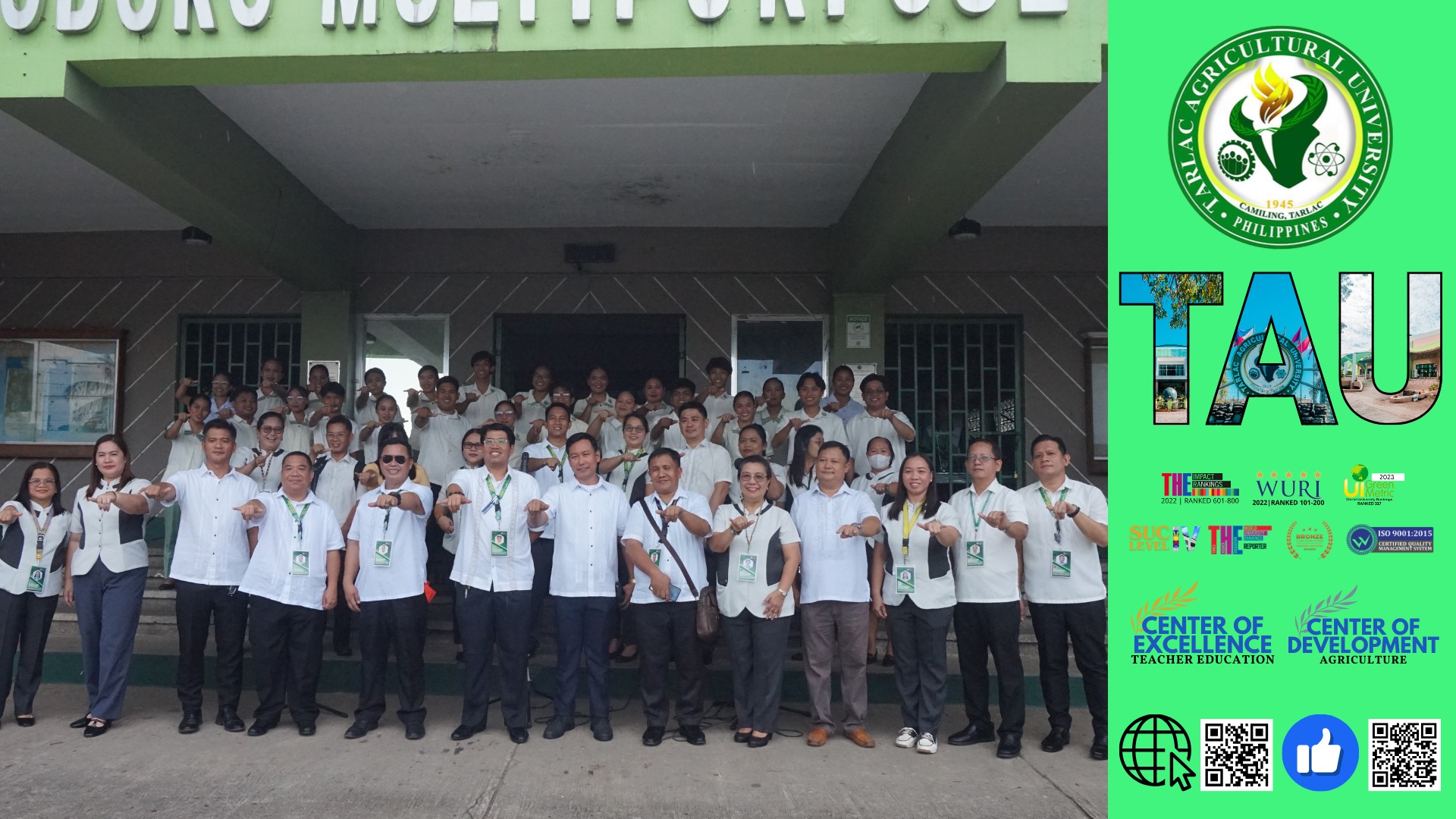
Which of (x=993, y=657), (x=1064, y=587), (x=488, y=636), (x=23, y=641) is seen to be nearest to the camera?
(x=1064, y=587)

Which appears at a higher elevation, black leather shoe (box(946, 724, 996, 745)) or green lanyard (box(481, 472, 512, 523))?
green lanyard (box(481, 472, 512, 523))

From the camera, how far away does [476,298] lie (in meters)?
7.94

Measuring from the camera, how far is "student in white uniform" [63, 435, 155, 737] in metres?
4.80

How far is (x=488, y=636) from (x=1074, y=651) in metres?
3.00

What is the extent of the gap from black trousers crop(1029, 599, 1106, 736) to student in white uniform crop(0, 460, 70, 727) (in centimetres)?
519

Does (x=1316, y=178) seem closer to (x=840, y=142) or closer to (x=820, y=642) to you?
(x=820, y=642)

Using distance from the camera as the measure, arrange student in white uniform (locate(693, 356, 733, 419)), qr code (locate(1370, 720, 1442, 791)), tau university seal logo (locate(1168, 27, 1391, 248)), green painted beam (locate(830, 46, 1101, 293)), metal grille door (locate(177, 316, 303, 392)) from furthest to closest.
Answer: metal grille door (locate(177, 316, 303, 392)) < student in white uniform (locate(693, 356, 733, 419)) < green painted beam (locate(830, 46, 1101, 293)) < qr code (locate(1370, 720, 1442, 791)) < tau university seal logo (locate(1168, 27, 1391, 248))

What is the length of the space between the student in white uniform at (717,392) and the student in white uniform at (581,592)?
6.40ft

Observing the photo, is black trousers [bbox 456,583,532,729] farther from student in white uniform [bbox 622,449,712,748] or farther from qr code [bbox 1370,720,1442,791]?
qr code [bbox 1370,720,1442,791]

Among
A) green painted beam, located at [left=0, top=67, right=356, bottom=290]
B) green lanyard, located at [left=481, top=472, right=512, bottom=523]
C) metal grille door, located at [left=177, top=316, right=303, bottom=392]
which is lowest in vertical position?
green lanyard, located at [left=481, top=472, right=512, bottom=523]

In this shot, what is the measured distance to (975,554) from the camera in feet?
15.3

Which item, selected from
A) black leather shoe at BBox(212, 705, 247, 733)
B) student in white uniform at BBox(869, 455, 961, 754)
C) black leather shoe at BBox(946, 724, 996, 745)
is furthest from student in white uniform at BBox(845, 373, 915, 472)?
black leather shoe at BBox(212, 705, 247, 733)

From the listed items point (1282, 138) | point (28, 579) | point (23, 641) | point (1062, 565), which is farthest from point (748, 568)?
point (23, 641)

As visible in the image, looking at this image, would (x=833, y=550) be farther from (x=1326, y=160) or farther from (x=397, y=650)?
(x=1326, y=160)
